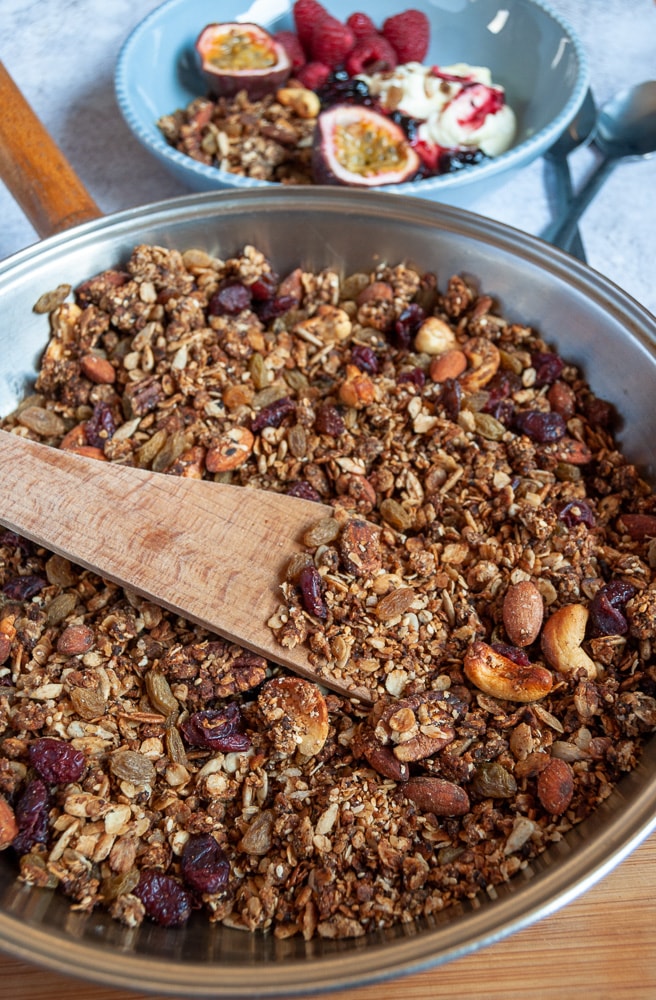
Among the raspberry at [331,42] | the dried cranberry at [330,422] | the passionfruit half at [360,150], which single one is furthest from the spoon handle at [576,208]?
the dried cranberry at [330,422]

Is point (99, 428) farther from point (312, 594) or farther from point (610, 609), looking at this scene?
point (610, 609)

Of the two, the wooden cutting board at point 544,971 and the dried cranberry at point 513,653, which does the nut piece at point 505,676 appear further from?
the wooden cutting board at point 544,971

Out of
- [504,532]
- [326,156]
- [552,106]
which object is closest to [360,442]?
[504,532]

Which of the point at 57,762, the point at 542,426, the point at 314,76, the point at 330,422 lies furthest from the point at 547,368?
the point at 314,76

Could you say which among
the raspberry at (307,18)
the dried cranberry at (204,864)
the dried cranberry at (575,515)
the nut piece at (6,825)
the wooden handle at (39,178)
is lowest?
the dried cranberry at (575,515)

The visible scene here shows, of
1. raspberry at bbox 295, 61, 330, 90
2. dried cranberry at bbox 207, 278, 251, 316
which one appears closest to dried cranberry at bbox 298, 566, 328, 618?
dried cranberry at bbox 207, 278, 251, 316

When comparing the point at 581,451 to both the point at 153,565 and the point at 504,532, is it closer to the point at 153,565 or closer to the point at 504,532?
the point at 504,532
